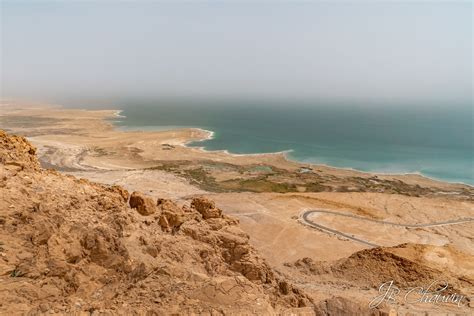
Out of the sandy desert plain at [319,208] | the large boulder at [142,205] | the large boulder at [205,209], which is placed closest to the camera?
the large boulder at [142,205]

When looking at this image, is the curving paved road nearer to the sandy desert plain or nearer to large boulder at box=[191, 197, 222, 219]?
the sandy desert plain

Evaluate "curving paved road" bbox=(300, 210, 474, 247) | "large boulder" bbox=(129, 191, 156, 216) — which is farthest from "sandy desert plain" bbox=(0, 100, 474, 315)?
"large boulder" bbox=(129, 191, 156, 216)

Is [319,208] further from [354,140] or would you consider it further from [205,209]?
[354,140]

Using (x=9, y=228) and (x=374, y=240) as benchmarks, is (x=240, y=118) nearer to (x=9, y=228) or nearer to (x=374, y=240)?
(x=374, y=240)

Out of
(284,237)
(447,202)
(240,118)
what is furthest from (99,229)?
(240,118)

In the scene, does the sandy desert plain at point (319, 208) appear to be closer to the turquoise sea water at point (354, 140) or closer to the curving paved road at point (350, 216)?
the curving paved road at point (350, 216)
